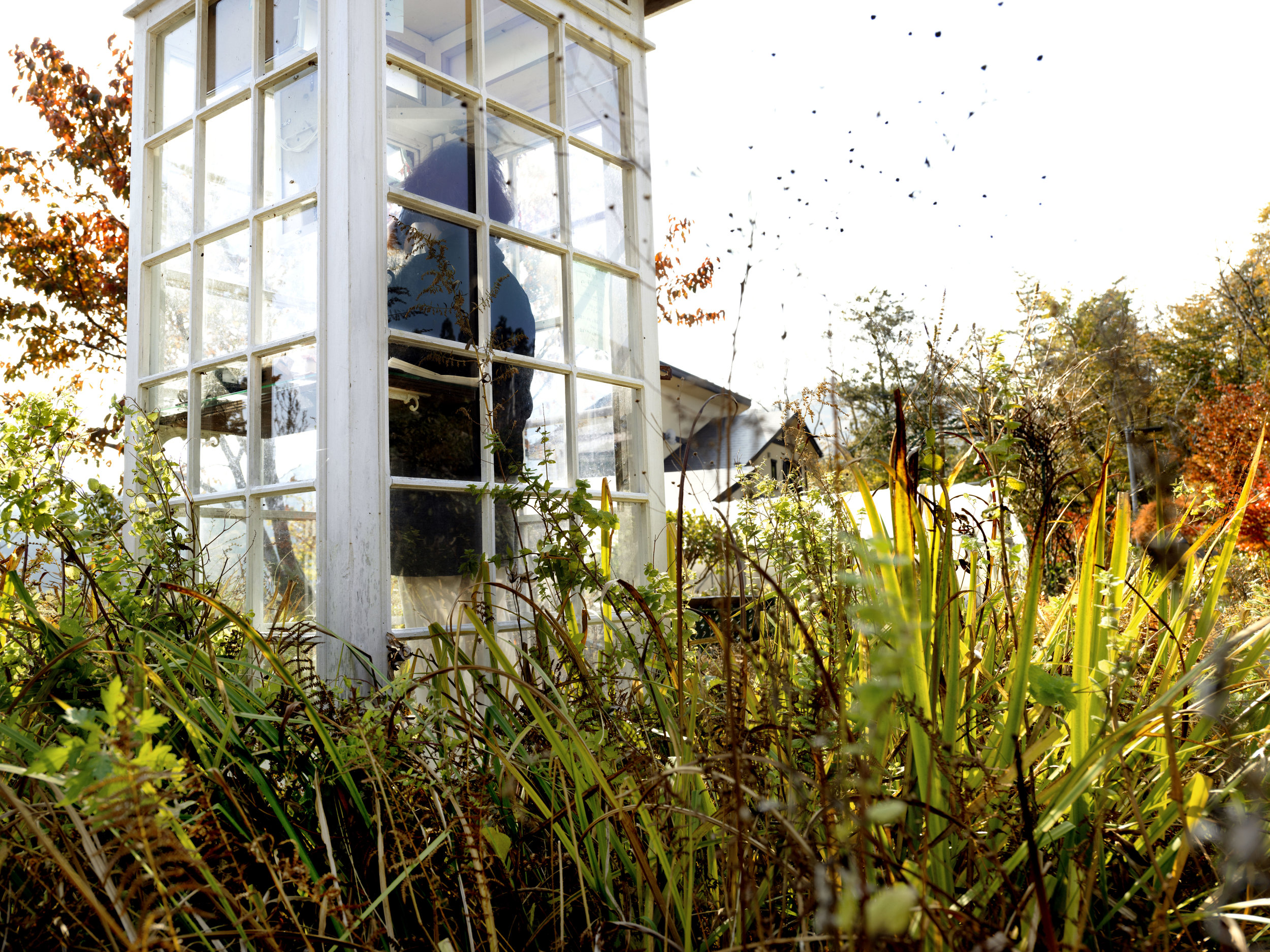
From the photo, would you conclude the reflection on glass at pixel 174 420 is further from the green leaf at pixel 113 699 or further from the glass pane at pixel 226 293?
the green leaf at pixel 113 699

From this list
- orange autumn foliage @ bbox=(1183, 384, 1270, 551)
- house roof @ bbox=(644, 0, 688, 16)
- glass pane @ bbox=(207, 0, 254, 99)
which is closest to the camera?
glass pane @ bbox=(207, 0, 254, 99)

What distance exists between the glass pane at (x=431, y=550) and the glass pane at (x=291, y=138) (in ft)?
3.17

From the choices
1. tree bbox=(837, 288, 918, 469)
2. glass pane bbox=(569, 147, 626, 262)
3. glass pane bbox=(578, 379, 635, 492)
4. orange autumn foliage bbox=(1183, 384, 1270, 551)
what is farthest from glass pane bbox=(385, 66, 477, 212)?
orange autumn foliage bbox=(1183, 384, 1270, 551)

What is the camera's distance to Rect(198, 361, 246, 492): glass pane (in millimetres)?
2633

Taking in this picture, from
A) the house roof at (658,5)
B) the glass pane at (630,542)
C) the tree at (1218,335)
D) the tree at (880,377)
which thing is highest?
the tree at (1218,335)

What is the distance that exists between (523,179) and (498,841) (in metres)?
2.38

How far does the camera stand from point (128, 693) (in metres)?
0.94

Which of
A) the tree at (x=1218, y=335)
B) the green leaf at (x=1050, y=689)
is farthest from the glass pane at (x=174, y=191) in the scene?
the tree at (x=1218, y=335)

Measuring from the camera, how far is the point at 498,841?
0.94 m

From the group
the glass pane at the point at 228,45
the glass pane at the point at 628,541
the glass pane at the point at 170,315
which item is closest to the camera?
the glass pane at the point at 228,45

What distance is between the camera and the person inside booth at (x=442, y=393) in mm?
2430

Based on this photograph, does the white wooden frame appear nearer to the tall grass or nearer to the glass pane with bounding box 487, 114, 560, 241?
the glass pane with bounding box 487, 114, 560, 241

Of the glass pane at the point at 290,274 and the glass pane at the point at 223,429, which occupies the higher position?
the glass pane at the point at 290,274

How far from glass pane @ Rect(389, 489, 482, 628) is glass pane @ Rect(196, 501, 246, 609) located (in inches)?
19.3
